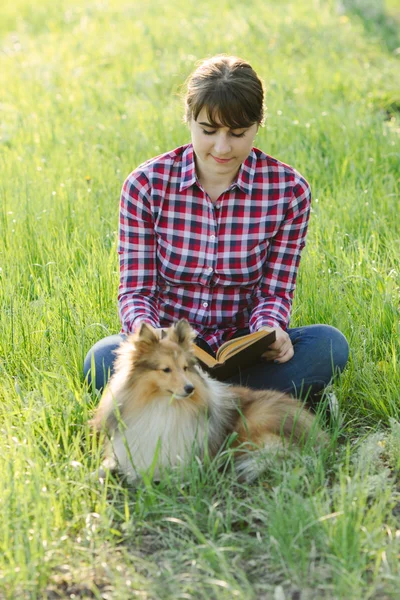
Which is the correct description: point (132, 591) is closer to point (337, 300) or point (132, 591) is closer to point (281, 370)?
point (281, 370)

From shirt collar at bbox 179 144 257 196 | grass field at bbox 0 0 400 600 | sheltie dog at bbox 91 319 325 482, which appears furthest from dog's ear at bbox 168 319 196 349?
shirt collar at bbox 179 144 257 196

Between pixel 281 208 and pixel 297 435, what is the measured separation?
1.06 m

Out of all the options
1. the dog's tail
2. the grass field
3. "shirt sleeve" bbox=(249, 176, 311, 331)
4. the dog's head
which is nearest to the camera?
the grass field

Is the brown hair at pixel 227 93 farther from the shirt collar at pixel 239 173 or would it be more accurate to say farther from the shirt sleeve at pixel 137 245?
the shirt sleeve at pixel 137 245

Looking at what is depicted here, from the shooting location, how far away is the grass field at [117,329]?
2637 millimetres

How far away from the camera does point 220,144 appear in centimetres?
342

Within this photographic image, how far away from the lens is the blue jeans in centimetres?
363

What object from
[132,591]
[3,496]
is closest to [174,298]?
[3,496]

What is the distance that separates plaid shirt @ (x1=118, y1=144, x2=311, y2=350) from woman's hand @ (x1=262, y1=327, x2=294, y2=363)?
0.07m

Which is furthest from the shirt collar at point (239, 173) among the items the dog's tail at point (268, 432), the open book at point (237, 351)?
the dog's tail at point (268, 432)

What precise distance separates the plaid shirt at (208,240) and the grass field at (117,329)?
0.44 metres

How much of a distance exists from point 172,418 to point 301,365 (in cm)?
83

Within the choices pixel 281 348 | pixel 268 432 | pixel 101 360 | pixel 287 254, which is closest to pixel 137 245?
pixel 101 360

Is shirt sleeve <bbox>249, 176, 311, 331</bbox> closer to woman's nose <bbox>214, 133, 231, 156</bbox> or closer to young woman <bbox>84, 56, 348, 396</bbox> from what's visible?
young woman <bbox>84, 56, 348, 396</bbox>
